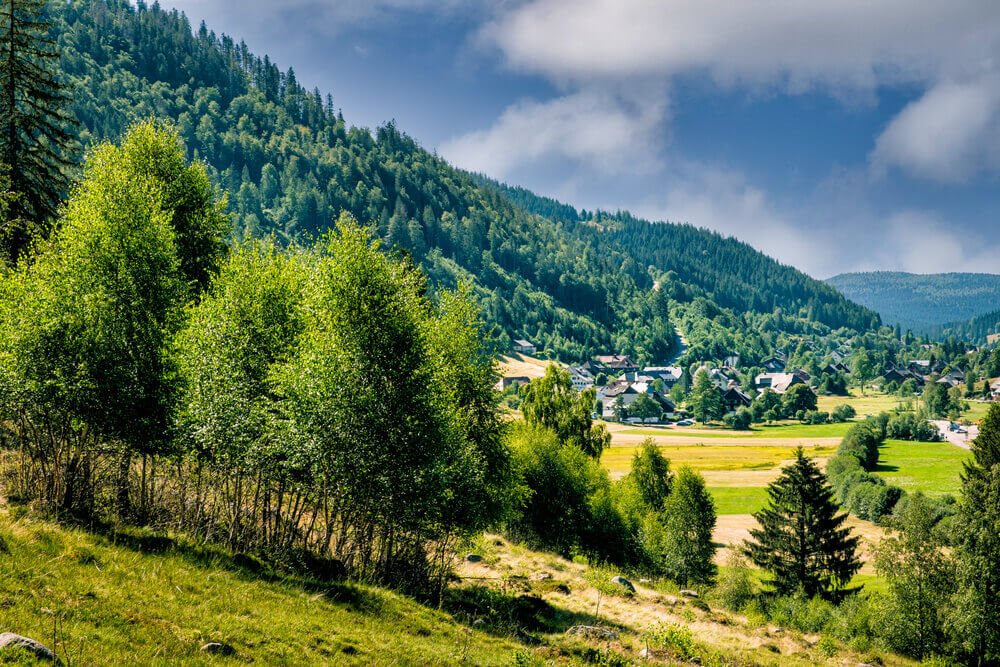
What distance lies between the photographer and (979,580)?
41.8 meters

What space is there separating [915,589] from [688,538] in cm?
1899

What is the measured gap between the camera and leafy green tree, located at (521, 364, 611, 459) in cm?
5775

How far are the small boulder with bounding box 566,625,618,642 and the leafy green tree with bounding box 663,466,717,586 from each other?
37.7m

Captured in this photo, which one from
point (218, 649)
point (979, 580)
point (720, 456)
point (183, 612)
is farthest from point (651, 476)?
point (720, 456)

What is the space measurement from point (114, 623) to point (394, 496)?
10.9 m

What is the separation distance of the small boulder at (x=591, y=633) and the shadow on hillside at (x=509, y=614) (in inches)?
47.8

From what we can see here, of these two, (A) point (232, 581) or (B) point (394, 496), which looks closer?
(A) point (232, 581)

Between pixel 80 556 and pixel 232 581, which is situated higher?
pixel 80 556

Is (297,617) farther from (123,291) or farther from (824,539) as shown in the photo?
(824,539)

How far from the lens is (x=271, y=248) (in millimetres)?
27266

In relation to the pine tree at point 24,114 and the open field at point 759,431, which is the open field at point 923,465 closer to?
the open field at point 759,431

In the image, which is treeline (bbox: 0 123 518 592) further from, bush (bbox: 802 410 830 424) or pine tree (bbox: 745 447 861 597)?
bush (bbox: 802 410 830 424)

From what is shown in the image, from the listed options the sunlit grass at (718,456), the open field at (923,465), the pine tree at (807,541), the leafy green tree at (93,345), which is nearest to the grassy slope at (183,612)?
the leafy green tree at (93,345)

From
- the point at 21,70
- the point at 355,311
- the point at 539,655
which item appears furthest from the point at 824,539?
the point at 21,70
